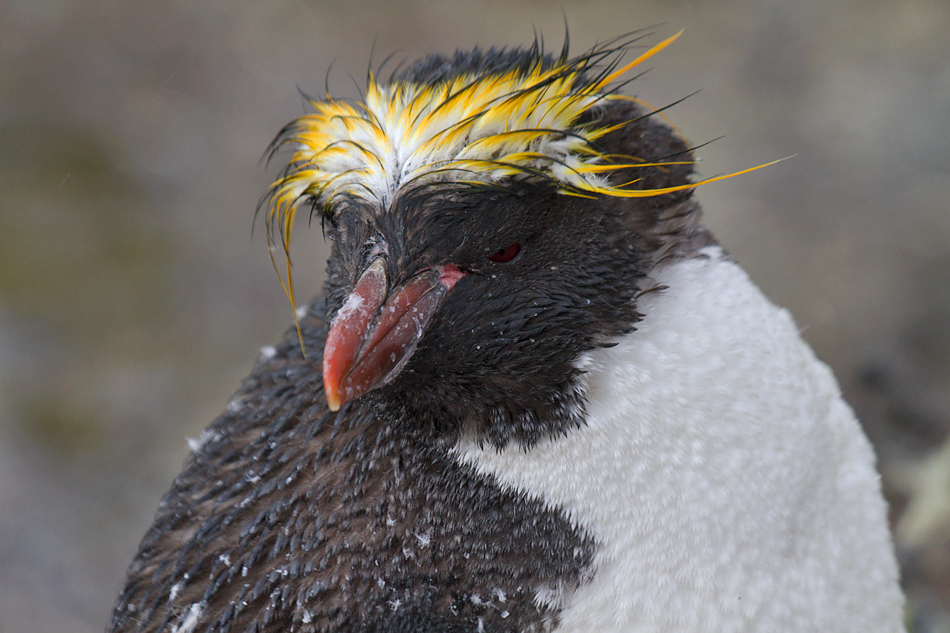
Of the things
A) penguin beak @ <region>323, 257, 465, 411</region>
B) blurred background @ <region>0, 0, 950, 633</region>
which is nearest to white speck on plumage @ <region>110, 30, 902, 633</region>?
penguin beak @ <region>323, 257, 465, 411</region>

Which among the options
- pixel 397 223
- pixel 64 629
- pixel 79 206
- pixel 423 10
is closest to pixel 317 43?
pixel 423 10

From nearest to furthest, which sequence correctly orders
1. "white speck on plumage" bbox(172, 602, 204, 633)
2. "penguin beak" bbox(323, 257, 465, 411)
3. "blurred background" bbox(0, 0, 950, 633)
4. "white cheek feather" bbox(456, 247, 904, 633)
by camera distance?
"penguin beak" bbox(323, 257, 465, 411) < "white cheek feather" bbox(456, 247, 904, 633) < "white speck on plumage" bbox(172, 602, 204, 633) < "blurred background" bbox(0, 0, 950, 633)

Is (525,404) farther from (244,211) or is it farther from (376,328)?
(244,211)

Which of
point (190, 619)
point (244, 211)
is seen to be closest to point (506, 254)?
point (190, 619)

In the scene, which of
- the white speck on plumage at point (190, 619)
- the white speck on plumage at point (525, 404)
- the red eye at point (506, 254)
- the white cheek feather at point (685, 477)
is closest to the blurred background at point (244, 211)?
the white cheek feather at point (685, 477)

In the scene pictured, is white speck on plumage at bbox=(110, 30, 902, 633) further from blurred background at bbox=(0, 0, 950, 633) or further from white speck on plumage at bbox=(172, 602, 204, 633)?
blurred background at bbox=(0, 0, 950, 633)

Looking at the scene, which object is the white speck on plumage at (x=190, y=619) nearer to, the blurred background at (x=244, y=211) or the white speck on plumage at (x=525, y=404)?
the white speck on plumage at (x=525, y=404)
